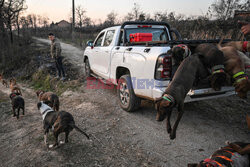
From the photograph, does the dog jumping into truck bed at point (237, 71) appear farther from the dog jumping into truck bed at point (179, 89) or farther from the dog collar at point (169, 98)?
the dog collar at point (169, 98)

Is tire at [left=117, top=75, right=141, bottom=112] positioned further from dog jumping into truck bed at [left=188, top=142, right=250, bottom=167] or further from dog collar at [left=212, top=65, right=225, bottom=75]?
dog jumping into truck bed at [left=188, top=142, right=250, bottom=167]

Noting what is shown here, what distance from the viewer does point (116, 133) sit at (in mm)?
3512

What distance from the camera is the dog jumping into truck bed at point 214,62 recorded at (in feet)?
7.79

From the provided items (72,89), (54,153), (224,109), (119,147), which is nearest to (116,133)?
(119,147)

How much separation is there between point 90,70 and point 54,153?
4.67 m

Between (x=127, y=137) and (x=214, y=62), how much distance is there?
6.93 ft

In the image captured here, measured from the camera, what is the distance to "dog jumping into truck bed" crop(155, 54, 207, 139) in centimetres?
215

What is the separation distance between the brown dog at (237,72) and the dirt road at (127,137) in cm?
122

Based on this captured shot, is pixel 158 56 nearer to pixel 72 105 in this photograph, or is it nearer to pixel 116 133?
pixel 116 133

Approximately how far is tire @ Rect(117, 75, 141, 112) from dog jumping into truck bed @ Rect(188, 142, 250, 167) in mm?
2402

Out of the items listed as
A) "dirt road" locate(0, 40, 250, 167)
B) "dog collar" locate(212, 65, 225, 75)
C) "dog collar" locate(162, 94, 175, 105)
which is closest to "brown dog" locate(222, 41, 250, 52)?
"dog collar" locate(212, 65, 225, 75)

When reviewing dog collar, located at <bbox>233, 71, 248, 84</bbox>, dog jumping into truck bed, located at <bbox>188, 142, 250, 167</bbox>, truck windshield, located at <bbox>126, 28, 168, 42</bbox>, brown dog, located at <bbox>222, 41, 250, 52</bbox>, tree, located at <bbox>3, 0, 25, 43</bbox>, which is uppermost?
tree, located at <bbox>3, 0, 25, 43</bbox>

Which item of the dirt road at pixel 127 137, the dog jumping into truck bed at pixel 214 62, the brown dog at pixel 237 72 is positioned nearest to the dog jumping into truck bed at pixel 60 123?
the dirt road at pixel 127 137

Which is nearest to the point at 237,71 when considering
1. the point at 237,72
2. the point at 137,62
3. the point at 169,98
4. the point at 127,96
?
the point at 237,72
